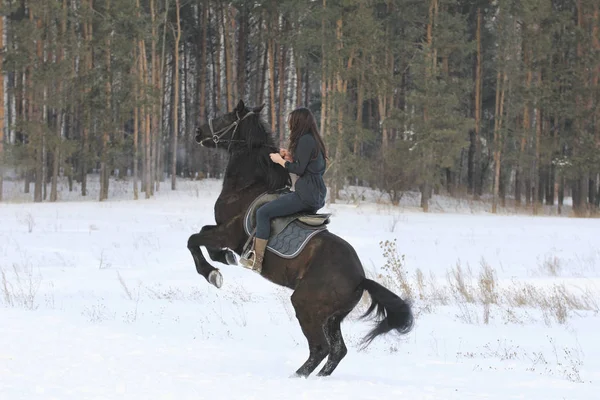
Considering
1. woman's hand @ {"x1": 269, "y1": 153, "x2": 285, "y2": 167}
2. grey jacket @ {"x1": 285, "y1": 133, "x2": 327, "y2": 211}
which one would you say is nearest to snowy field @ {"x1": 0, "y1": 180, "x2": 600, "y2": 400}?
grey jacket @ {"x1": 285, "y1": 133, "x2": 327, "y2": 211}

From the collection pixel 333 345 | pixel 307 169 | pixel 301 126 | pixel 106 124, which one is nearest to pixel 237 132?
pixel 301 126

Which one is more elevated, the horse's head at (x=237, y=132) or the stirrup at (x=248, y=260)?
the horse's head at (x=237, y=132)

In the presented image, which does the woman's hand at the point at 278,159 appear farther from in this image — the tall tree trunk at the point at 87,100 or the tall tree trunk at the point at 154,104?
the tall tree trunk at the point at 87,100

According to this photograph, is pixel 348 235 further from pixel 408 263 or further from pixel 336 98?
pixel 336 98

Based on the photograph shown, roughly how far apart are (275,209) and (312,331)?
47.1 inches

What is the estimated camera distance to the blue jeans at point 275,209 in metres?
6.99

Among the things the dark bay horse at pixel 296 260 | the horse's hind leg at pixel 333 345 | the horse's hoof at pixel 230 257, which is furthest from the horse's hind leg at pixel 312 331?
the horse's hoof at pixel 230 257

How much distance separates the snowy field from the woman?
124cm

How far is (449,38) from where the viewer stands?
3481cm

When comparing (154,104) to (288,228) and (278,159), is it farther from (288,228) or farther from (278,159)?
(288,228)

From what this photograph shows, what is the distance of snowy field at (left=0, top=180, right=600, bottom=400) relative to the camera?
652cm

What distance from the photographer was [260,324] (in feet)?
34.9

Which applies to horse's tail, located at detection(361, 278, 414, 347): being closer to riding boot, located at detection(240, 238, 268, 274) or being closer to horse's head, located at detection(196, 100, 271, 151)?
riding boot, located at detection(240, 238, 268, 274)

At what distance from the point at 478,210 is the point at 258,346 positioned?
28.8 meters
